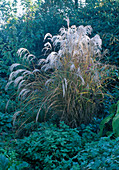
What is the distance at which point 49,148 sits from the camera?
2775mm

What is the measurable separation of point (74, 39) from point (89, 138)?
65.8 inches

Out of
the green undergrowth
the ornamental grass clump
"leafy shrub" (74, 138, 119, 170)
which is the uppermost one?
the ornamental grass clump

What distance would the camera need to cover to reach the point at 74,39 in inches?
149

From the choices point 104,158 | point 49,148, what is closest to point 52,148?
point 49,148

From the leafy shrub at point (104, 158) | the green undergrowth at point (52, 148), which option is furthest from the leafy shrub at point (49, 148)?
the leafy shrub at point (104, 158)

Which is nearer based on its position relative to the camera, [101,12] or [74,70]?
[74,70]

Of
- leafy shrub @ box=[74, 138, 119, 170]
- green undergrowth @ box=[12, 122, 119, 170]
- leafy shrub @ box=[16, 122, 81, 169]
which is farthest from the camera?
leafy shrub @ box=[16, 122, 81, 169]

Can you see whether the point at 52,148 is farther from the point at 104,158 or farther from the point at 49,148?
the point at 104,158

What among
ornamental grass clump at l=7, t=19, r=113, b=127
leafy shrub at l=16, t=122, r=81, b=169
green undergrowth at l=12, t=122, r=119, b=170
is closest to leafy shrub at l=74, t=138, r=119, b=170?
green undergrowth at l=12, t=122, r=119, b=170

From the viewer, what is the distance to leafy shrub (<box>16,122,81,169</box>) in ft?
9.09

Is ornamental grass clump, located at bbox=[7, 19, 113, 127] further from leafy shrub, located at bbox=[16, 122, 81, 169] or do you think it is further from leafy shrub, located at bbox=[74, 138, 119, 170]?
leafy shrub, located at bbox=[74, 138, 119, 170]

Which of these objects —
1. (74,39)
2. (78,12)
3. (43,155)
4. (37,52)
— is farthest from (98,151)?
(78,12)

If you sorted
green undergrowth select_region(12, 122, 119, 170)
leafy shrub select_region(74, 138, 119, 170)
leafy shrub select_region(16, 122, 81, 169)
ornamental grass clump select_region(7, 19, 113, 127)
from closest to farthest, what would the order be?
1. leafy shrub select_region(74, 138, 119, 170)
2. green undergrowth select_region(12, 122, 119, 170)
3. leafy shrub select_region(16, 122, 81, 169)
4. ornamental grass clump select_region(7, 19, 113, 127)

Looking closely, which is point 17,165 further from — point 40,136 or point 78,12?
point 78,12
